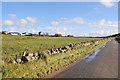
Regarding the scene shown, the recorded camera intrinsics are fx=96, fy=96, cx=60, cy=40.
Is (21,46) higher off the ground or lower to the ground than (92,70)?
higher

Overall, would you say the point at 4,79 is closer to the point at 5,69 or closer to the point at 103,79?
the point at 5,69

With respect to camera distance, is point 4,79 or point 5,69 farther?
point 5,69

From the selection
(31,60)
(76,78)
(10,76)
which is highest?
(31,60)

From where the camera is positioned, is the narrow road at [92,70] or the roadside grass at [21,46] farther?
the roadside grass at [21,46]

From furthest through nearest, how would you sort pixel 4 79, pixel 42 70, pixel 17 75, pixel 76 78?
pixel 42 70 → pixel 76 78 → pixel 17 75 → pixel 4 79

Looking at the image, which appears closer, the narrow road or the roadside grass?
the narrow road

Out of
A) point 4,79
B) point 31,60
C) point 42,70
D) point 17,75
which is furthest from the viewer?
point 31,60

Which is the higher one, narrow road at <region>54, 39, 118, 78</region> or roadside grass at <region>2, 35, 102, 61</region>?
roadside grass at <region>2, 35, 102, 61</region>

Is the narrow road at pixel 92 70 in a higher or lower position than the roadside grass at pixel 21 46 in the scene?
lower

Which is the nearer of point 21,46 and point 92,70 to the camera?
point 92,70

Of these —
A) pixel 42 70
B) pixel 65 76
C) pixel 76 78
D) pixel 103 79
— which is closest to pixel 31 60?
pixel 42 70

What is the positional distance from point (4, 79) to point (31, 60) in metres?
2.40

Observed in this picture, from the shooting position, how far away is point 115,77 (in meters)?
6.25

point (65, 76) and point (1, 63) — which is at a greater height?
point (1, 63)
